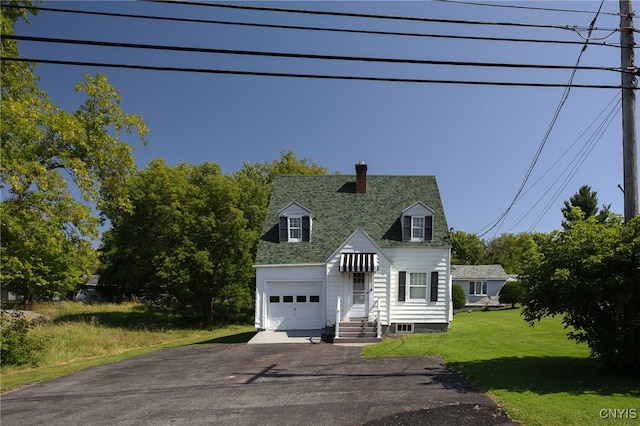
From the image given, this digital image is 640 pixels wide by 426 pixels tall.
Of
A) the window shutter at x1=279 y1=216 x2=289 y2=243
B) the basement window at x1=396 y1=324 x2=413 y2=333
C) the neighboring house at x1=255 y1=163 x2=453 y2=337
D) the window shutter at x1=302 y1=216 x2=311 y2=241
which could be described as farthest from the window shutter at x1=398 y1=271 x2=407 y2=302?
the window shutter at x1=279 y1=216 x2=289 y2=243

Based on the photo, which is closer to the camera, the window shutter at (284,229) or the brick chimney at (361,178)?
the window shutter at (284,229)

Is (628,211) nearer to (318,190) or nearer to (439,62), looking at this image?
(439,62)

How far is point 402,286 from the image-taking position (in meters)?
20.5

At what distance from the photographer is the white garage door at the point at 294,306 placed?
20703 millimetres

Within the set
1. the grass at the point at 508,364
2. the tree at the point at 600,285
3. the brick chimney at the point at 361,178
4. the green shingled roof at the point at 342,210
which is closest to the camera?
the grass at the point at 508,364

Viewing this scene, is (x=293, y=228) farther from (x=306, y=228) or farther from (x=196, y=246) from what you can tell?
(x=196, y=246)

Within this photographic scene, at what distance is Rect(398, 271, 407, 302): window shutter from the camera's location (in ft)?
66.8

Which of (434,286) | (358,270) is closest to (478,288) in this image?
(434,286)

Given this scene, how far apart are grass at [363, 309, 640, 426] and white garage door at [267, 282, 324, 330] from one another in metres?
4.93

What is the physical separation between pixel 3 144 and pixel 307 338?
16.3 meters

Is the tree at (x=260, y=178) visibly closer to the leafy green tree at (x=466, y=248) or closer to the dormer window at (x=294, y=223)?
the dormer window at (x=294, y=223)

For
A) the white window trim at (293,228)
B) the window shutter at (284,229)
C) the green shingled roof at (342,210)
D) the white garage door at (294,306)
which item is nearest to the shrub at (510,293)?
the green shingled roof at (342,210)

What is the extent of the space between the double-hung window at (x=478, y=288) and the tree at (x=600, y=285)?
114 feet

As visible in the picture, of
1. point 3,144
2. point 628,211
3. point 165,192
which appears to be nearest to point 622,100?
point 628,211
